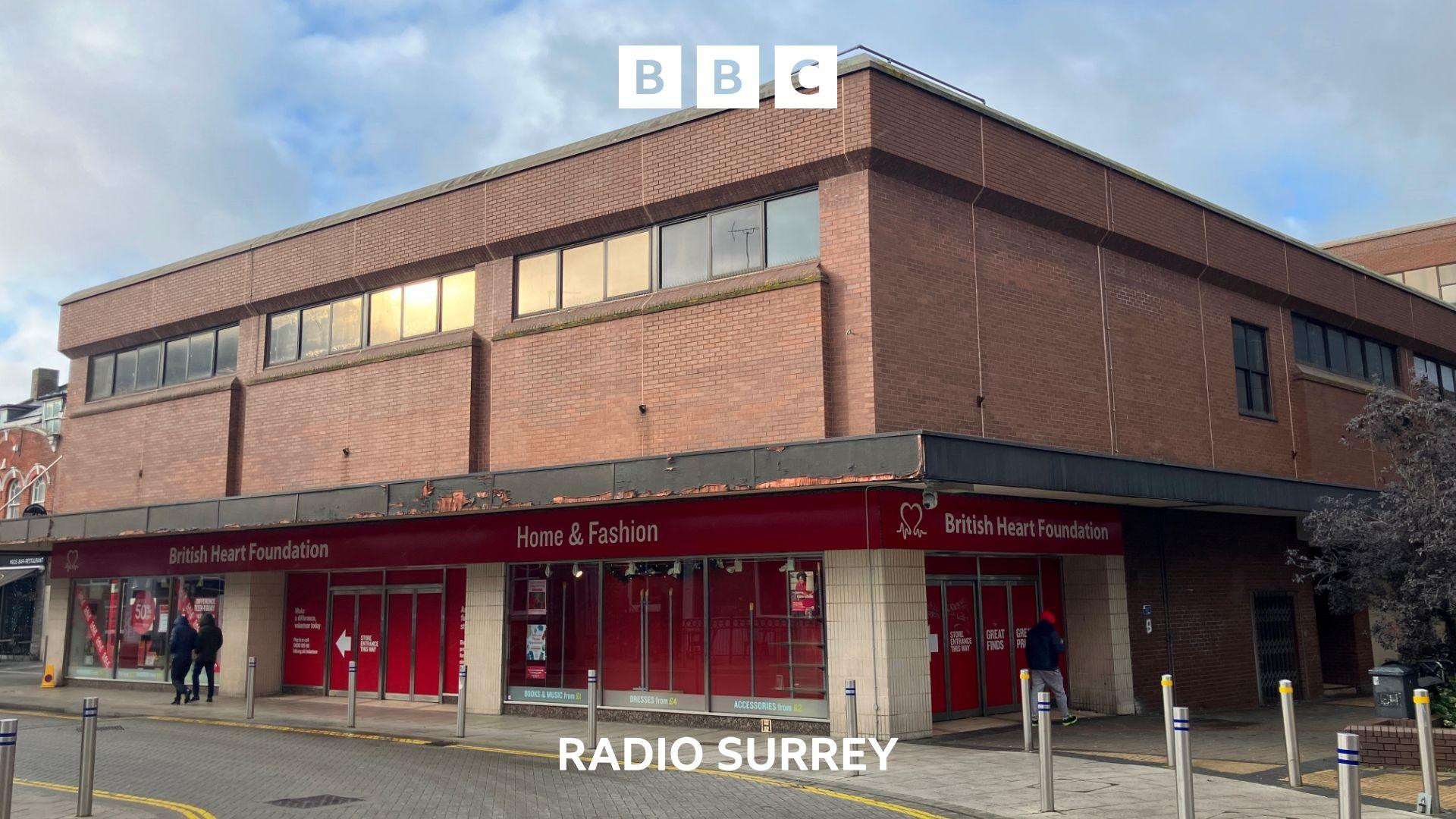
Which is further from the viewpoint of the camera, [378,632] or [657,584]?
[378,632]

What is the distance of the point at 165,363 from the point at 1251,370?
23303mm

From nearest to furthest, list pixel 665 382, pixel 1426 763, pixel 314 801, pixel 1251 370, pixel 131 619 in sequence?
1. pixel 1426 763
2. pixel 314 801
3. pixel 665 382
4. pixel 1251 370
5. pixel 131 619

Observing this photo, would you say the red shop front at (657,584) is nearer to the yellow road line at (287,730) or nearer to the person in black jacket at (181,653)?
the person in black jacket at (181,653)

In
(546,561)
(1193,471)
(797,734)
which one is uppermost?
(1193,471)

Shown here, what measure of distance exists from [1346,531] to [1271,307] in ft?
29.5

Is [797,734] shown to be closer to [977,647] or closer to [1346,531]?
[977,647]

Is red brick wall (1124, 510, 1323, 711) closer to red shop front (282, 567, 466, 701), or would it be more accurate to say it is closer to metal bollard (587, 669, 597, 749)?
metal bollard (587, 669, 597, 749)

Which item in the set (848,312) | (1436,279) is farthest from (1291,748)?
(1436,279)

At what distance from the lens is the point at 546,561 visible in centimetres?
1766

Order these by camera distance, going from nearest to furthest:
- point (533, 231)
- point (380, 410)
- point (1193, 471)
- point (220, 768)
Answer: point (220, 768) → point (1193, 471) → point (533, 231) → point (380, 410)

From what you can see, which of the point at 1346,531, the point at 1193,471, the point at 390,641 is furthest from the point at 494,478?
the point at 1346,531

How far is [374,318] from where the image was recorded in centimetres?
2123

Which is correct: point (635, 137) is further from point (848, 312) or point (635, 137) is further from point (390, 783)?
point (390, 783)

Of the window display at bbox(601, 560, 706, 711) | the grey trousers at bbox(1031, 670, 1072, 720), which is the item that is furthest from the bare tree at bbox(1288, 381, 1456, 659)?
the window display at bbox(601, 560, 706, 711)
